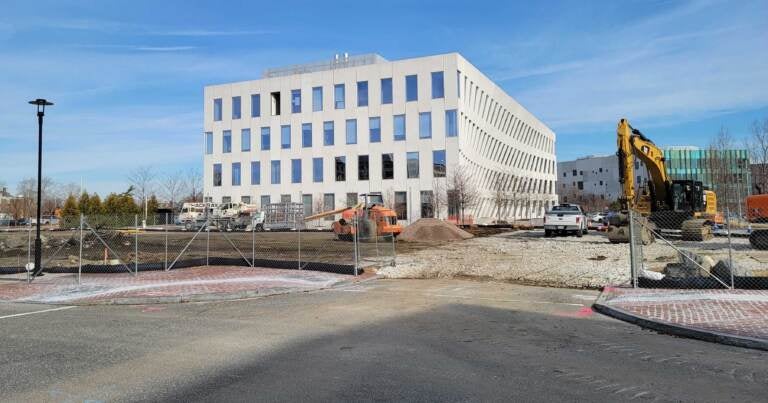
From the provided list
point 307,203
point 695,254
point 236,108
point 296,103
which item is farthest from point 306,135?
point 695,254

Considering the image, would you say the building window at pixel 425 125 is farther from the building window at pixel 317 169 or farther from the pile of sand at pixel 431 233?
the pile of sand at pixel 431 233

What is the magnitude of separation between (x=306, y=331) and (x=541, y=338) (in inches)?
140

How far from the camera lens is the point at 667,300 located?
1074 centimetres

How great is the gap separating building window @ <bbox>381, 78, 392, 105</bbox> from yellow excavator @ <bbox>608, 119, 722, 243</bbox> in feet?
108

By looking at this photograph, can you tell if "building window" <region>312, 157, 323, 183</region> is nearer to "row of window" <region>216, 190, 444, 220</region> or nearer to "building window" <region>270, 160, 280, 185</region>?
"row of window" <region>216, 190, 444, 220</region>

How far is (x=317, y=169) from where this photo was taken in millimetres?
60344

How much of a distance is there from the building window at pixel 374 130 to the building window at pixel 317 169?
6.47 metres

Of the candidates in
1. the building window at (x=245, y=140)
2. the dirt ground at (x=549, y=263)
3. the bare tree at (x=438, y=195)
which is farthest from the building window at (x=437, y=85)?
the dirt ground at (x=549, y=263)

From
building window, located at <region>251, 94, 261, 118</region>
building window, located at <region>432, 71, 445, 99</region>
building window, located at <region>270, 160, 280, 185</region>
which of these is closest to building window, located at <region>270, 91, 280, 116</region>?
building window, located at <region>251, 94, 261, 118</region>

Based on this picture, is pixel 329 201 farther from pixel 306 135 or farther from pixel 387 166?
pixel 306 135

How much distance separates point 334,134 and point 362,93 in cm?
537

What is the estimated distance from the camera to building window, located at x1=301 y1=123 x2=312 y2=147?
6084 cm

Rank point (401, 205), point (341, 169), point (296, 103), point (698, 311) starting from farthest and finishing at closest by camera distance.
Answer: point (296, 103) → point (341, 169) → point (401, 205) → point (698, 311)

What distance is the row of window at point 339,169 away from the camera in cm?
5453
